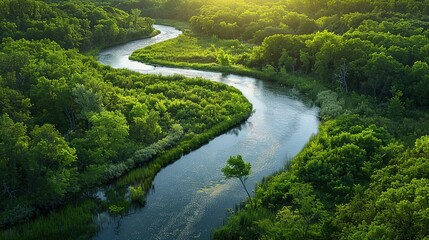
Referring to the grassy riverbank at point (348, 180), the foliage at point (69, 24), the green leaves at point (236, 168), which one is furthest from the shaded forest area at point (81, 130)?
the foliage at point (69, 24)

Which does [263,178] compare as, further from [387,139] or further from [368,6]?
[368,6]

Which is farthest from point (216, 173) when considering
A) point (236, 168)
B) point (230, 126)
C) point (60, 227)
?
point (60, 227)

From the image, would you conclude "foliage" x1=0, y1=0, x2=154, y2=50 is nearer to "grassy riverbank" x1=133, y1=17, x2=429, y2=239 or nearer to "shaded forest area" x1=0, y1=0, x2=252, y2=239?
"shaded forest area" x1=0, y1=0, x2=252, y2=239

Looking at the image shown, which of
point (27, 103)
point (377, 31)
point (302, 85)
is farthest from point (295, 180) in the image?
point (377, 31)

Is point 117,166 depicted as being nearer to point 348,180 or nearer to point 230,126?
point 230,126

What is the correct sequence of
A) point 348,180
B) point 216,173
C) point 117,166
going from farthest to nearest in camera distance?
point 216,173 → point 117,166 → point 348,180

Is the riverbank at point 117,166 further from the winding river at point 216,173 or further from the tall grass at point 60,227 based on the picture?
the winding river at point 216,173

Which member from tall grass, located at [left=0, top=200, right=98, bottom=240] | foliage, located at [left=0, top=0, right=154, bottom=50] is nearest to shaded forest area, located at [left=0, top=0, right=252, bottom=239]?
tall grass, located at [left=0, top=200, right=98, bottom=240]
